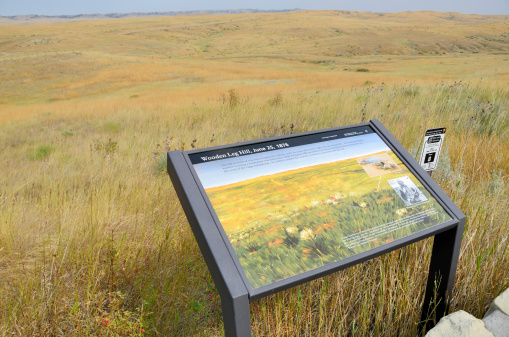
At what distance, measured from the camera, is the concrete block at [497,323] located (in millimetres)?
1710

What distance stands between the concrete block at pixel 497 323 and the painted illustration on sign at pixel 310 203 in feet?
1.79

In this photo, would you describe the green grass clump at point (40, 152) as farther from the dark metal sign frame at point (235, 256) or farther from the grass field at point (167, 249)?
the dark metal sign frame at point (235, 256)

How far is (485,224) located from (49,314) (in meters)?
2.93

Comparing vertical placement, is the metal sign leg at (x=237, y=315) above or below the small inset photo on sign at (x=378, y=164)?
below

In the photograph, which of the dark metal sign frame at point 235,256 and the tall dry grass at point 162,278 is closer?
the dark metal sign frame at point 235,256

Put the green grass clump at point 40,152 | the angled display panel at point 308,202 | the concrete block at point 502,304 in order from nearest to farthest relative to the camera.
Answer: the angled display panel at point 308,202
the concrete block at point 502,304
the green grass clump at point 40,152

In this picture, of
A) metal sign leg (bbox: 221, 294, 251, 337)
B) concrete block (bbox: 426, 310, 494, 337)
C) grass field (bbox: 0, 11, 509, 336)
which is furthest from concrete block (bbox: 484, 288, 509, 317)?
metal sign leg (bbox: 221, 294, 251, 337)

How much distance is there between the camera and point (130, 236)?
2.62 m

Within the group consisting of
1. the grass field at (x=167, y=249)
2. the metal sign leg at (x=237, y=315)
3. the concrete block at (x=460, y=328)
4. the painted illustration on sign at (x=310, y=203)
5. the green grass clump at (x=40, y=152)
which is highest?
the painted illustration on sign at (x=310, y=203)

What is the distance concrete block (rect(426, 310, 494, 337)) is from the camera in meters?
1.67

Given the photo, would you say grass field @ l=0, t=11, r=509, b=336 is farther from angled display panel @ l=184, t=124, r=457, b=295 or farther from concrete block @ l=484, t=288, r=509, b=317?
angled display panel @ l=184, t=124, r=457, b=295

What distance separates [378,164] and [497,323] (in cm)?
98

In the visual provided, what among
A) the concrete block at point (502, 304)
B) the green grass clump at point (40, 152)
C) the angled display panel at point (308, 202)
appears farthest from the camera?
the green grass clump at point (40, 152)

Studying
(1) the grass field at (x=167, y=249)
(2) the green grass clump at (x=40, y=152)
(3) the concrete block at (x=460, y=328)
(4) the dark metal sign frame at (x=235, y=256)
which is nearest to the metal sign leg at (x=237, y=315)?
(4) the dark metal sign frame at (x=235, y=256)
